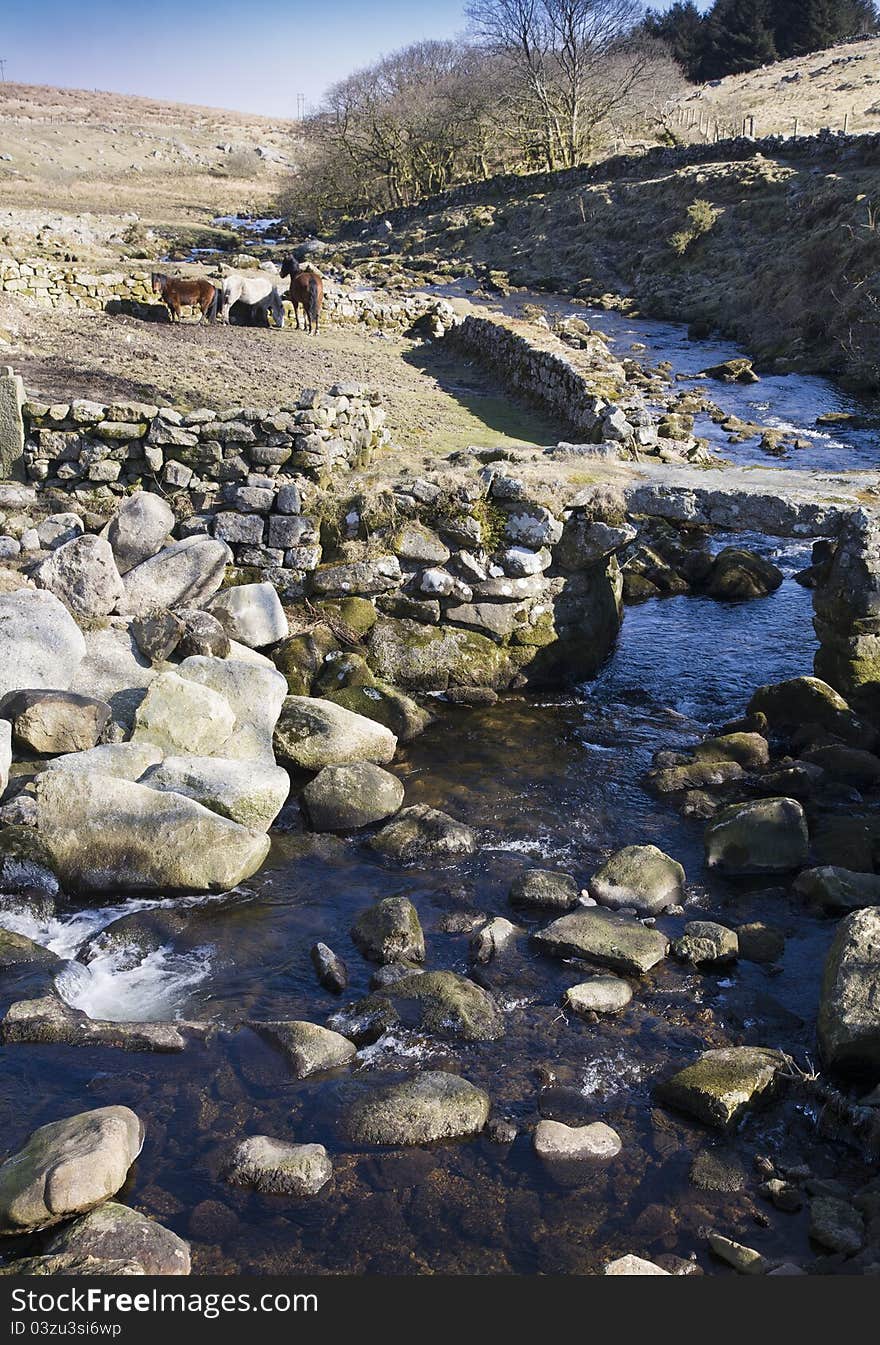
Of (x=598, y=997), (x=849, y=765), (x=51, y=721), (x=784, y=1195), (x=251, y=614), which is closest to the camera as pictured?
(x=784, y=1195)

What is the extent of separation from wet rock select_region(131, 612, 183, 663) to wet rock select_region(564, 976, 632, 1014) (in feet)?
16.0

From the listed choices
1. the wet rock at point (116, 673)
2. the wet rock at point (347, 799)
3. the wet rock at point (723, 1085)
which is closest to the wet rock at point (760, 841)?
the wet rock at point (723, 1085)

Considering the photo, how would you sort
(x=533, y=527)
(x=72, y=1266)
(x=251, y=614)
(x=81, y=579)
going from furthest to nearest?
(x=533, y=527)
(x=251, y=614)
(x=81, y=579)
(x=72, y=1266)

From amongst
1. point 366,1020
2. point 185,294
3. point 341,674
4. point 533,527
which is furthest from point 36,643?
point 185,294

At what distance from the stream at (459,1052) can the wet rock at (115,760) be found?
1.09 m

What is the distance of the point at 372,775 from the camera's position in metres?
8.40

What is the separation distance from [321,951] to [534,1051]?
1456 mm

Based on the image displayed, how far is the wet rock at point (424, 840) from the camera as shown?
25.3ft

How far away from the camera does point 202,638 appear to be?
932 centimetres

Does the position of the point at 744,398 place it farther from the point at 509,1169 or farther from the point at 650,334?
the point at 509,1169

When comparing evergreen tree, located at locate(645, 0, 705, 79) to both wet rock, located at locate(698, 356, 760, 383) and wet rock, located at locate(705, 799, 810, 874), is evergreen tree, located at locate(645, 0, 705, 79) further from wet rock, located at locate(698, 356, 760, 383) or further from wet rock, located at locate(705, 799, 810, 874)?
wet rock, located at locate(705, 799, 810, 874)

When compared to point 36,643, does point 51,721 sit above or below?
below

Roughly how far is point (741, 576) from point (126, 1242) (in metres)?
10.6

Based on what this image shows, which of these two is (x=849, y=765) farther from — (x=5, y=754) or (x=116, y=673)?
(x=5, y=754)
